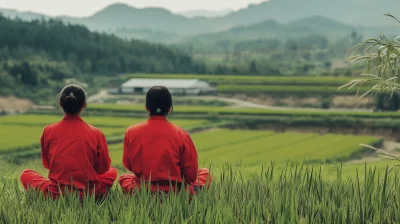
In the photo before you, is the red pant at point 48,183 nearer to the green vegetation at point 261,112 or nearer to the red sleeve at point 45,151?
the red sleeve at point 45,151

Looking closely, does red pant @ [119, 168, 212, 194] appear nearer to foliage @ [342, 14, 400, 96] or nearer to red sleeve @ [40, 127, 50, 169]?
red sleeve @ [40, 127, 50, 169]

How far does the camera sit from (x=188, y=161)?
16.6ft

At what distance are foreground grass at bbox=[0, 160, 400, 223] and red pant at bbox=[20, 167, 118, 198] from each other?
25cm

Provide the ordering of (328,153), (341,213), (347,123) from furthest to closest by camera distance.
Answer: (347,123), (328,153), (341,213)

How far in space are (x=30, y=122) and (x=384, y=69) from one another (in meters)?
30.9

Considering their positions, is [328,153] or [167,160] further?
[328,153]

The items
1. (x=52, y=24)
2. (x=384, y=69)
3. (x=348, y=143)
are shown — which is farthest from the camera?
(x=52, y=24)

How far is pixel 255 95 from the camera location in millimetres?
49312

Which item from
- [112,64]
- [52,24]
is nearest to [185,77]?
[112,64]

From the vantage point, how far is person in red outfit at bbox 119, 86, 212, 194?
4988mm

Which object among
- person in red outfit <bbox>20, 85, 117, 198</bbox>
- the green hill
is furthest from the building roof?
person in red outfit <bbox>20, 85, 117, 198</bbox>

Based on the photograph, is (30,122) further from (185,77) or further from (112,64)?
(112,64)

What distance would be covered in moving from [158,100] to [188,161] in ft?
1.65

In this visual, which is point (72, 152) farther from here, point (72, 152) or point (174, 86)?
point (174, 86)
